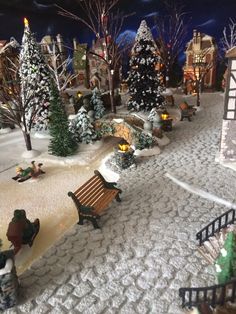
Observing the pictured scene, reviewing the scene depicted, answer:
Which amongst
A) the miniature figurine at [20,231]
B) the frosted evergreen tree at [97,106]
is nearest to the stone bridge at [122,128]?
the frosted evergreen tree at [97,106]

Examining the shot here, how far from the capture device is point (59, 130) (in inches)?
583

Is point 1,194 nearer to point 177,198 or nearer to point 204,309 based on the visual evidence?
point 177,198

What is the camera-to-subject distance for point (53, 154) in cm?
1522

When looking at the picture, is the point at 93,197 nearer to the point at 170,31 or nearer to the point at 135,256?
the point at 135,256

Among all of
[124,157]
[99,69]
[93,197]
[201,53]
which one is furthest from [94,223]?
[99,69]

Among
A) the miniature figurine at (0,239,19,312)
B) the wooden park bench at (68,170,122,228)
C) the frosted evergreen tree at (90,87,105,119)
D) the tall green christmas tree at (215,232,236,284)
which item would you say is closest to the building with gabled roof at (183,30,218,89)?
the frosted evergreen tree at (90,87,105,119)

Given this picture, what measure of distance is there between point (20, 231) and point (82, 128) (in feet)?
27.3

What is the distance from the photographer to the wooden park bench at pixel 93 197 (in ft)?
30.1

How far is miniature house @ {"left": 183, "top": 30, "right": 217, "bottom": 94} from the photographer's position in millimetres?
25000

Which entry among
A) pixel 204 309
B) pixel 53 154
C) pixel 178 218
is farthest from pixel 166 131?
pixel 204 309

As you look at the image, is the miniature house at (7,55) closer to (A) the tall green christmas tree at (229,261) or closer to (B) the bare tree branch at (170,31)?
(B) the bare tree branch at (170,31)

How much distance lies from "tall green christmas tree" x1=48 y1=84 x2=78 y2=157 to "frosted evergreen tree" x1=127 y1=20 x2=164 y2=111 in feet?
19.6

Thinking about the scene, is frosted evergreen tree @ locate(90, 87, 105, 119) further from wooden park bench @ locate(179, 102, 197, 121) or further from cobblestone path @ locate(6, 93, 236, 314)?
cobblestone path @ locate(6, 93, 236, 314)

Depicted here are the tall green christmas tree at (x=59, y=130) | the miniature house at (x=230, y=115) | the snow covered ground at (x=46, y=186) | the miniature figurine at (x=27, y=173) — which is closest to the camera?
the snow covered ground at (x=46, y=186)
